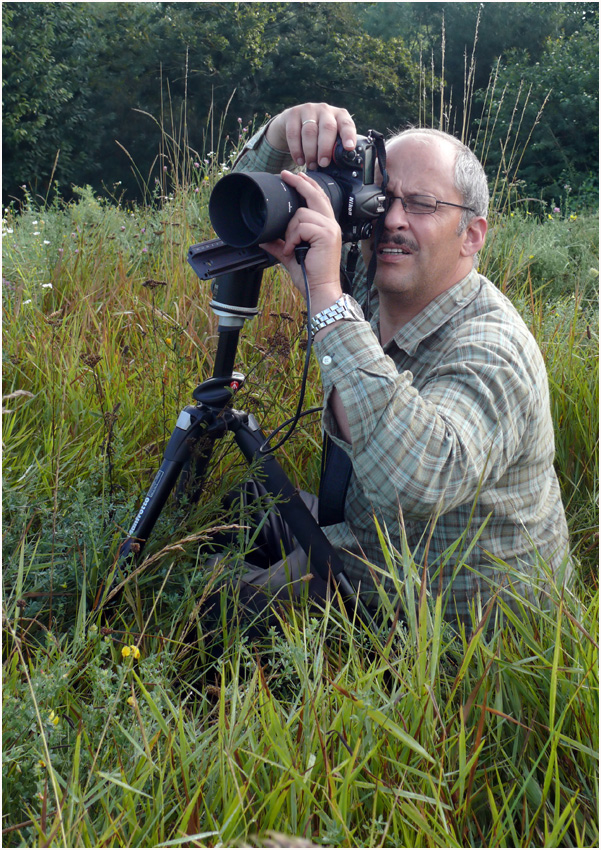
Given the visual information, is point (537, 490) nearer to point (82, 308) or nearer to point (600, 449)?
point (600, 449)

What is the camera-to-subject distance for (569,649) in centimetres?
128

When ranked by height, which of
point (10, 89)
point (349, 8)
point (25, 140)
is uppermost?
point (349, 8)

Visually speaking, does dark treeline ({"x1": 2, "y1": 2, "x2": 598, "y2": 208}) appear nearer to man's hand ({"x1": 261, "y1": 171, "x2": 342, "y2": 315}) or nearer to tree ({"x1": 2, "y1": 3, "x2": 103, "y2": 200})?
tree ({"x1": 2, "y1": 3, "x2": 103, "y2": 200})

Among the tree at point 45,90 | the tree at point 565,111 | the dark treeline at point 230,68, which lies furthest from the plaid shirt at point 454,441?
the tree at point 45,90

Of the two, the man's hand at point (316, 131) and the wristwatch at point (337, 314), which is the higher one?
the man's hand at point (316, 131)

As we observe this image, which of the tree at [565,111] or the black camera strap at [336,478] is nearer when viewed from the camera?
the black camera strap at [336,478]

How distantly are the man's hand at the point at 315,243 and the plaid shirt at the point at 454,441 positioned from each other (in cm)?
10

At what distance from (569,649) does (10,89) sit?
15.6 metres

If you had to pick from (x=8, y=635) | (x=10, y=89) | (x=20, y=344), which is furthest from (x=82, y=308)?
(x=10, y=89)

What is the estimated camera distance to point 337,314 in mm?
1492

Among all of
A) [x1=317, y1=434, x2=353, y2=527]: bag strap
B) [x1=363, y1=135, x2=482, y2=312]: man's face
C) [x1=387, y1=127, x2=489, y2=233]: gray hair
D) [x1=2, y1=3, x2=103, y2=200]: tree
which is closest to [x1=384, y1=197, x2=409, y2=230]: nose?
[x1=363, y1=135, x2=482, y2=312]: man's face

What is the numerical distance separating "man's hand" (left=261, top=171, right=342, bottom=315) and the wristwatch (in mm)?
14

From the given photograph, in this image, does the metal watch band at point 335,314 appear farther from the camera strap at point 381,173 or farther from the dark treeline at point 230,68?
the dark treeline at point 230,68

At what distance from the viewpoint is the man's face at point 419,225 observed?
183 centimetres
